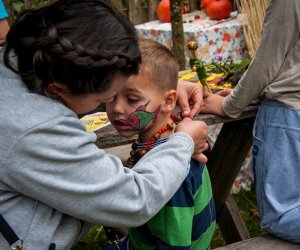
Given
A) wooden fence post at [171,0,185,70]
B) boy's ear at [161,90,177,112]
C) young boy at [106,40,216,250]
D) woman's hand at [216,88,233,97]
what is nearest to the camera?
young boy at [106,40,216,250]

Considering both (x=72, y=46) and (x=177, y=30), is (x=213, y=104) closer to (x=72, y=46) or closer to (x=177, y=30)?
(x=72, y=46)

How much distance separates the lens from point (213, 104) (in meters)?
2.28

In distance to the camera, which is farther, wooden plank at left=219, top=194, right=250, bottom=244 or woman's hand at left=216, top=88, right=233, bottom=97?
wooden plank at left=219, top=194, right=250, bottom=244

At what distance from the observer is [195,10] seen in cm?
580

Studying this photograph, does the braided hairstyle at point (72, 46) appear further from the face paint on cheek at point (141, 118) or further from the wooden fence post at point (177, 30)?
the wooden fence post at point (177, 30)

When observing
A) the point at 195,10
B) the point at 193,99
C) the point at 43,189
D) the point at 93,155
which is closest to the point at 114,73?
the point at 93,155

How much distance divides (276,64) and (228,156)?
835 millimetres

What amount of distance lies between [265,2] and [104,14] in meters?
3.28

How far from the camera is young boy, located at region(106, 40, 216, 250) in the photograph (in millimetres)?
1627

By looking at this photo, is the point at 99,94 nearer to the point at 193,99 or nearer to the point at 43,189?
the point at 43,189

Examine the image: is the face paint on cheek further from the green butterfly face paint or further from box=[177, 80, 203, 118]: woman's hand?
box=[177, 80, 203, 118]: woman's hand

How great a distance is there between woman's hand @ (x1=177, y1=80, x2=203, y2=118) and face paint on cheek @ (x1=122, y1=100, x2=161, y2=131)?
1.04 feet

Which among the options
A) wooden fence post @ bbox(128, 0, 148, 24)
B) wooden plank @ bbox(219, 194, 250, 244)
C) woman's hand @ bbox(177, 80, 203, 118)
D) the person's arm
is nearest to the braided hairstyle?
woman's hand @ bbox(177, 80, 203, 118)

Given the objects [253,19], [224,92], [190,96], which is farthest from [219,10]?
[190,96]
